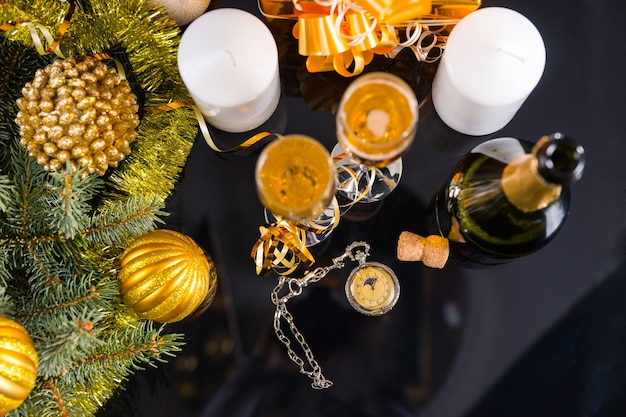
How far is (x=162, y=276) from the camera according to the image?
0.63m

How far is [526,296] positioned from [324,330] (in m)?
0.26

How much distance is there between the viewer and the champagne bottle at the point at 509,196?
51 centimetres

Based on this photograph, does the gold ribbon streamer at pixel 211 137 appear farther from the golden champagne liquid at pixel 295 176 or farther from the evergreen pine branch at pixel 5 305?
the evergreen pine branch at pixel 5 305

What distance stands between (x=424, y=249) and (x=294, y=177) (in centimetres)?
21

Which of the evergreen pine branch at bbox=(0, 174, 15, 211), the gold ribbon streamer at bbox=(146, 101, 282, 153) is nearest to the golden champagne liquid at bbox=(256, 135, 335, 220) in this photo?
the gold ribbon streamer at bbox=(146, 101, 282, 153)

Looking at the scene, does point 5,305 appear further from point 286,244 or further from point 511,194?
point 511,194

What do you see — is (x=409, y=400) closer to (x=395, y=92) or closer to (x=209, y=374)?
(x=209, y=374)

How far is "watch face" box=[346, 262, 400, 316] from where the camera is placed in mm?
717

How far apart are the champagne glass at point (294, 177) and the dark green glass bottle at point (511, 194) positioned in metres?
0.16

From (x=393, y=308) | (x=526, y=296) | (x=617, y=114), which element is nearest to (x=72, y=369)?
(x=393, y=308)

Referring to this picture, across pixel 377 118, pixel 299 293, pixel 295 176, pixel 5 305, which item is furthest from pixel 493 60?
pixel 5 305

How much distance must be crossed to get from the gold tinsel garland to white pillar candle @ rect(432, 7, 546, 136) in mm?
320

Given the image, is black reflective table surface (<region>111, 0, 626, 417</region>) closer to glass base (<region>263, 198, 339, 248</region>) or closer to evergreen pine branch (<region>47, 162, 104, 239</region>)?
glass base (<region>263, 198, 339, 248</region>)

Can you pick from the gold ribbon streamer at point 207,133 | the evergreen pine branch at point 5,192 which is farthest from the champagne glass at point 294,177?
the evergreen pine branch at point 5,192
